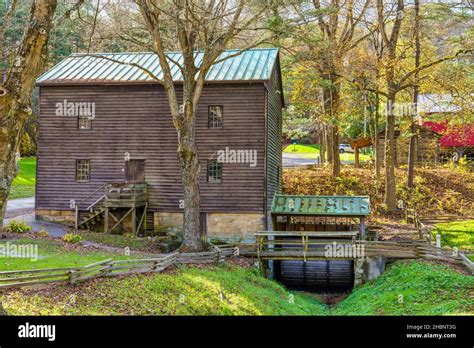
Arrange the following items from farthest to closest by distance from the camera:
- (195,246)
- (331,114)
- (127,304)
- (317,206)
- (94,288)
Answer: (331,114) → (317,206) → (195,246) → (94,288) → (127,304)

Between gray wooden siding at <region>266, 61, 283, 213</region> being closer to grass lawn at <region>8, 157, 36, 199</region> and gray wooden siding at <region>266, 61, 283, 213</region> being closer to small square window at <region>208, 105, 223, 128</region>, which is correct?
small square window at <region>208, 105, 223, 128</region>

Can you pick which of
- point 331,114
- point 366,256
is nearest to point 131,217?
point 366,256

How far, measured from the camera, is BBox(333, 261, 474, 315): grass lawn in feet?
41.8

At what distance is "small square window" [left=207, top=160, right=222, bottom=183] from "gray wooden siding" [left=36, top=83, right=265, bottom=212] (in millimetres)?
253

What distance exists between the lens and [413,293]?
569 inches

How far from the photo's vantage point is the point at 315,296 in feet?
65.1

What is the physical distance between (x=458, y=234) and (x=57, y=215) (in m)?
20.9

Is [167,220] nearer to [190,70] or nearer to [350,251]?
[190,70]

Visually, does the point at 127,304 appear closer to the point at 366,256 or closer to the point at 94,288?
the point at 94,288

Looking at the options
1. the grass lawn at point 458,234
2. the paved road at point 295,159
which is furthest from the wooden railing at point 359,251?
the paved road at point 295,159

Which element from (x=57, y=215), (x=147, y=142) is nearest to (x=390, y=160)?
(x=147, y=142)

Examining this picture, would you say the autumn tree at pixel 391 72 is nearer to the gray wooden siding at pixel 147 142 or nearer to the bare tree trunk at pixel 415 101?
the bare tree trunk at pixel 415 101

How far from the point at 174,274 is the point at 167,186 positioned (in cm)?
966

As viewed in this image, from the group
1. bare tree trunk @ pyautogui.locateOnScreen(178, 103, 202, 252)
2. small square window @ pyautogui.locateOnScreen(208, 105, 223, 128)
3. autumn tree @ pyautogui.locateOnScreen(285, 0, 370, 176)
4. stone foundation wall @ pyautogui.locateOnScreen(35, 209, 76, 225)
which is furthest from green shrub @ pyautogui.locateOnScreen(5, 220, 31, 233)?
autumn tree @ pyautogui.locateOnScreen(285, 0, 370, 176)
